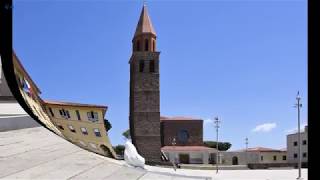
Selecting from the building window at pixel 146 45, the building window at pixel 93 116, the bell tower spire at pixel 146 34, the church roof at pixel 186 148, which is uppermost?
the bell tower spire at pixel 146 34

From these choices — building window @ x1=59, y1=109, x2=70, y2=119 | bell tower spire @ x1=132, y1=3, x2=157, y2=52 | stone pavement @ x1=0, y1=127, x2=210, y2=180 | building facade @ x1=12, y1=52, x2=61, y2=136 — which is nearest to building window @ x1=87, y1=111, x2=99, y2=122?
building window @ x1=59, y1=109, x2=70, y2=119

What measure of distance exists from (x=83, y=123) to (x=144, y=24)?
0.64 metres

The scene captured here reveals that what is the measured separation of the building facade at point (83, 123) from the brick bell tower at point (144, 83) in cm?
14

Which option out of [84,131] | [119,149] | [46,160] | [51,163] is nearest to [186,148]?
[119,149]

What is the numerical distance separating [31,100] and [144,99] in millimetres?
604

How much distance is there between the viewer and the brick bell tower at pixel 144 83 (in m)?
1.86

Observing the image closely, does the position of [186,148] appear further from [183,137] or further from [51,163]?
[51,163]

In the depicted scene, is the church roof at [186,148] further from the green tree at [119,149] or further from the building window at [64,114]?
the building window at [64,114]

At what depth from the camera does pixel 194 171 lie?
10.6 feet

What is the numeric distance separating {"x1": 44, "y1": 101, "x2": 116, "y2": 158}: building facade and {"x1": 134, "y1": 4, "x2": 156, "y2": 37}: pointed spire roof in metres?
0.40

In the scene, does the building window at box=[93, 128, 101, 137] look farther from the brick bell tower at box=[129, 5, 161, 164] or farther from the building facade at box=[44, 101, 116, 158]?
the brick bell tower at box=[129, 5, 161, 164]

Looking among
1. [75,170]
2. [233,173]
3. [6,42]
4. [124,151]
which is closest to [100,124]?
[124,151]

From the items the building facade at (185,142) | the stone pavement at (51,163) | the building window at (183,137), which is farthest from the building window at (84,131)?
the stone pavement at (51,163)
